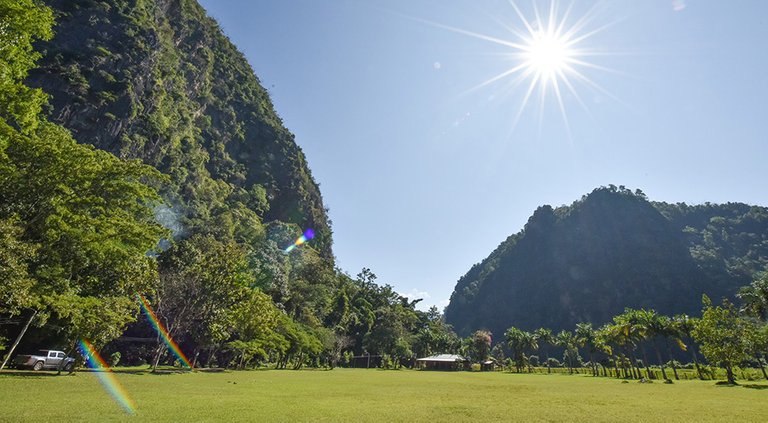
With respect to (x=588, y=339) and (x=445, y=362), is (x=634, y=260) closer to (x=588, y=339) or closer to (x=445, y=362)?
(x=588, y=339)

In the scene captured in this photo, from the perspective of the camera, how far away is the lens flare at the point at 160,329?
3606 centimetres

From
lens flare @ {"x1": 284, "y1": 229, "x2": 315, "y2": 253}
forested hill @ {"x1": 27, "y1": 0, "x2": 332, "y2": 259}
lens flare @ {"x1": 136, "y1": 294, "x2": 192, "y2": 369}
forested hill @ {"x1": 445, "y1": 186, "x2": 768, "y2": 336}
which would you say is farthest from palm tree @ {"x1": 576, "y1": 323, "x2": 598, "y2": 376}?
forested hill @ {"x1": 445, "y1": 186, "x2": 768, "y2": 336}

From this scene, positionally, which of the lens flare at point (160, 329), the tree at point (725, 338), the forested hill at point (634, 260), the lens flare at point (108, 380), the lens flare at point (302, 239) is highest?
the forested hill at point (634, 260)

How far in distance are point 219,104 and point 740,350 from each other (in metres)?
109

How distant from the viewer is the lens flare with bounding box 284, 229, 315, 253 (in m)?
86.8

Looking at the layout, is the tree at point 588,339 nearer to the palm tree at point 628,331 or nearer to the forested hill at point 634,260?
the palm tree at point 628,331

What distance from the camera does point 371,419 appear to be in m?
12.2

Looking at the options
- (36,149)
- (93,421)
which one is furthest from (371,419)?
(36,149)

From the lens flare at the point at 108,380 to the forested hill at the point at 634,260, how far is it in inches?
7279

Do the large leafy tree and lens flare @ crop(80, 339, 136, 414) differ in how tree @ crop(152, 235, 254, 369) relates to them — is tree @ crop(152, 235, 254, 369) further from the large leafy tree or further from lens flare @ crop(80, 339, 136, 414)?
the large leafy tree

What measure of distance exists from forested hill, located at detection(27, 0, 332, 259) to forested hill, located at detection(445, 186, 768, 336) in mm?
125685

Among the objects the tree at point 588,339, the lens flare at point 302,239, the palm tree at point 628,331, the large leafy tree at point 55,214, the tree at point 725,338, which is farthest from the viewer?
the lens flare at point 302,239

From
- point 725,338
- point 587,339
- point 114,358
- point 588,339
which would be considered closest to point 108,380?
point 114,358

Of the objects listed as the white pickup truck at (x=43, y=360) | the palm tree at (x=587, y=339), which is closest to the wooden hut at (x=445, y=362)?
the palm tree at (x=587, y=339)
